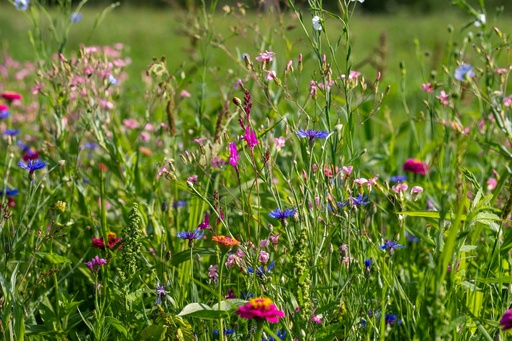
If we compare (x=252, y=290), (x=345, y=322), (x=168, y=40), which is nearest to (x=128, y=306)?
(x=252, y=290)

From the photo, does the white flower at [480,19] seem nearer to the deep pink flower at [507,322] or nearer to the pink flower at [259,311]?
→ the deep pink flower at [507,322]

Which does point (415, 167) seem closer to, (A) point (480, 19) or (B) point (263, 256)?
(A) point (480, 19)

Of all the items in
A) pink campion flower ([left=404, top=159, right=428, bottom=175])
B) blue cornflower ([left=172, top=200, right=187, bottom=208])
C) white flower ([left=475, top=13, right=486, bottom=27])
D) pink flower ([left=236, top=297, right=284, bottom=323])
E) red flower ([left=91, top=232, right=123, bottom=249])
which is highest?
white flower ([left=475, top=13, right=486, bottom=27])

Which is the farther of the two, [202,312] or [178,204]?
[178,204]

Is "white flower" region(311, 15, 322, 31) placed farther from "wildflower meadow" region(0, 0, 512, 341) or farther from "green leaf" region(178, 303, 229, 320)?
"green leaf" region(178, 303, 229, 320)

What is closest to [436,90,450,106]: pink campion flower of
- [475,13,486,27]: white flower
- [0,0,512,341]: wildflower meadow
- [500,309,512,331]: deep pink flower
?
[0,0,512,341]: wildflower meadow

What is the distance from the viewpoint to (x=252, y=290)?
5.27ft

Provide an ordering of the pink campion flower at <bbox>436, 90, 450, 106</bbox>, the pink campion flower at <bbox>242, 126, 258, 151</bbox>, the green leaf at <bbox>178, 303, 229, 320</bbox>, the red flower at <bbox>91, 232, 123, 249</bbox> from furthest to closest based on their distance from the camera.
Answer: the pink campion flower at <bbox>436, 90, 450, 106</bbox>, the red flower at <bbox>91, 232, 123, 249</bbox>, the pink campion flower at <bbox>242, 126, 258, 151</bbox>, the green leaf at <bbox>178, 303, 229, 320</bbox>

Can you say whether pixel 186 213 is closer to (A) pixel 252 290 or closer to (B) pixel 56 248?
(B) pixel 56 248

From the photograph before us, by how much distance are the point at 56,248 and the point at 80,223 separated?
→ 105 millimetres

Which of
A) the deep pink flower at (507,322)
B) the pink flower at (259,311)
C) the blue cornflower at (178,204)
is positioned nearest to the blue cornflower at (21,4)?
the blue cornflower at (178,204)

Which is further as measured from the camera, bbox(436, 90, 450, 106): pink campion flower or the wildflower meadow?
bbox(436, 90, 450, 106): pink campion flower

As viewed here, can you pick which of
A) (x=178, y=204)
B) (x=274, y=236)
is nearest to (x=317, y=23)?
(x=274, y=236)

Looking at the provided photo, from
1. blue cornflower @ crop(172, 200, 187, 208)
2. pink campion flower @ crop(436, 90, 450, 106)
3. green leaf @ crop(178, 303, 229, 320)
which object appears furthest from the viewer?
blue cornflower @ crop(172, 200, 187, 208)
